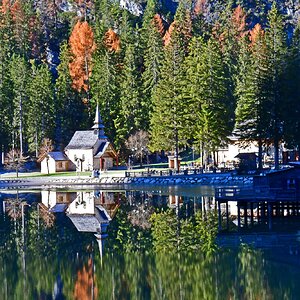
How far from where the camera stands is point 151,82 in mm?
90375

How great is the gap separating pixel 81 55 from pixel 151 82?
15.7m

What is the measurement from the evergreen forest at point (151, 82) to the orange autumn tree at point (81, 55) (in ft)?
0.44

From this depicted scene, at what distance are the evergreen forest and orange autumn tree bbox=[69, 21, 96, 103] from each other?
0.13 m

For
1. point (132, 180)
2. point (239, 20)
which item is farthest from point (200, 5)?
point (132, 180)

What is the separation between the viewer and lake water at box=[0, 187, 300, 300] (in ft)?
88.9

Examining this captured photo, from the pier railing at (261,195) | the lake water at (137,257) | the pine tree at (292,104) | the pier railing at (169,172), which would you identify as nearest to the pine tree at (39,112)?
the pier railing at (169,172)

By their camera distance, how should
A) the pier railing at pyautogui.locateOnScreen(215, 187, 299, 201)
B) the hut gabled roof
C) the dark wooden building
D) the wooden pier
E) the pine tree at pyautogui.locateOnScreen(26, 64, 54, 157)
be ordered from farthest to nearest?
the pine tree at pyautogui.locateOnScreen(26, 64, 54, 157)
the hut gabled roof
the dark wooden building
the wooden pier
the pier railing at pyautogui.locateOnScreen(215, 187, 299, 201)

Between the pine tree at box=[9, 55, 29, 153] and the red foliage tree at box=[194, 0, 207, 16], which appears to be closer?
the pine tree at box=[9, 55, 29, 153]

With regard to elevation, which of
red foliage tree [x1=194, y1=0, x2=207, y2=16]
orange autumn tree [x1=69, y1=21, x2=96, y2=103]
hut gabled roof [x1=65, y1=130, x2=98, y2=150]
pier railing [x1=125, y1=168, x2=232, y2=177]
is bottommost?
pier railing [x1=125, y1=168, x2=232, y2=177]

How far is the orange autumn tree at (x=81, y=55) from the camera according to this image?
99.0 m

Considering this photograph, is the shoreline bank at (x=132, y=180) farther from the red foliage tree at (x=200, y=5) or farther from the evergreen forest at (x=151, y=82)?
the red foliage tree at (x=200, y=5)

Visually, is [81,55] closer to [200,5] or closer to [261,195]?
[200,5]

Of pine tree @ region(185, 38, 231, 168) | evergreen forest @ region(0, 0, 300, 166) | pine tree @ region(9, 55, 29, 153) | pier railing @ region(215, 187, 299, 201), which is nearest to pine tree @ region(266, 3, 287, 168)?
evergreen forest @ region(0, 0, 300, 166)

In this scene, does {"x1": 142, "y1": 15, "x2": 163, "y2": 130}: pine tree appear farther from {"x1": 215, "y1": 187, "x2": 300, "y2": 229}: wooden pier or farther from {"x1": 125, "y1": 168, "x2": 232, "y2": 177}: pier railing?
{"x1": 215, "y1": 187, "x2": 300, "y2": 229}: wooden pier
